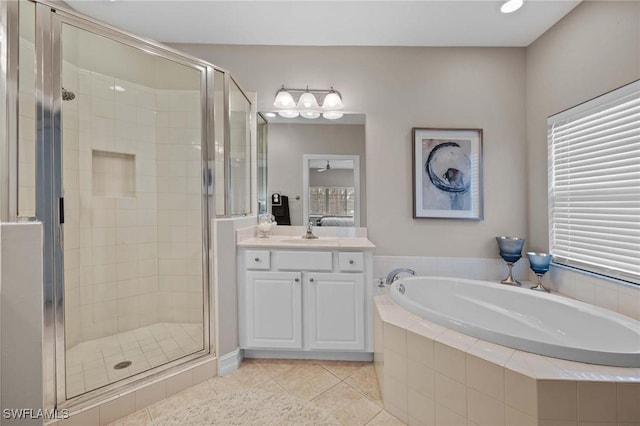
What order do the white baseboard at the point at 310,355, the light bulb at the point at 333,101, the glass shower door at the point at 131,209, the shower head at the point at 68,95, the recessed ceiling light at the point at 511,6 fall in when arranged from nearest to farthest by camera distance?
the shower head at the point at 68,95, the glass shower door at the point at 131,209, the recessed ceiling light at the point at 511,6, the white baseboard at the point at 310,355, the light bulb at the point at 333,101

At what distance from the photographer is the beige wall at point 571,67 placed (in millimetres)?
1466

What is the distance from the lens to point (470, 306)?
1.90m

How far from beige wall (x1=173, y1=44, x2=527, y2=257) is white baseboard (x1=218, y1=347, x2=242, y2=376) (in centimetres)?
144

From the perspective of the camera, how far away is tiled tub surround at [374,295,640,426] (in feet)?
Answer: 2.99

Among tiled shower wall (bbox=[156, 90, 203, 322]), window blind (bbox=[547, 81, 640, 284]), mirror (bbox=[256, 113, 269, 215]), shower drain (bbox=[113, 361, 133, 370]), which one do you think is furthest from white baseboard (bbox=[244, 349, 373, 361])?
window blind (bbox=[547, 81, 640, 284])

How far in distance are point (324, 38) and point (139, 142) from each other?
6.00 ft

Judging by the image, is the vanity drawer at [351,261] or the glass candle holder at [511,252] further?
the glass candle holder at [511,252]

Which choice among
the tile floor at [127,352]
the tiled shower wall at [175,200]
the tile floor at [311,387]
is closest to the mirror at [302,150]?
the tiled shower wall at [175,200]

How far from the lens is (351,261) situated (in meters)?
1.78

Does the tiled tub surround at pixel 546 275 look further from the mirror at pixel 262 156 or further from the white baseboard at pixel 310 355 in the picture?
the mirror at pixel 262 156

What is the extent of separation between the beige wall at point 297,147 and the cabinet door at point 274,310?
0.71 m

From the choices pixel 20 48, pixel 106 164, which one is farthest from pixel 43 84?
pixel 106 164

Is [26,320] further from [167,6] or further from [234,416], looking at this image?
[167,6]

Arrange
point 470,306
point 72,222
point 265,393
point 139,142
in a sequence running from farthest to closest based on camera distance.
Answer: point 139,142, point 470,306, point 72,222, point 265,393
